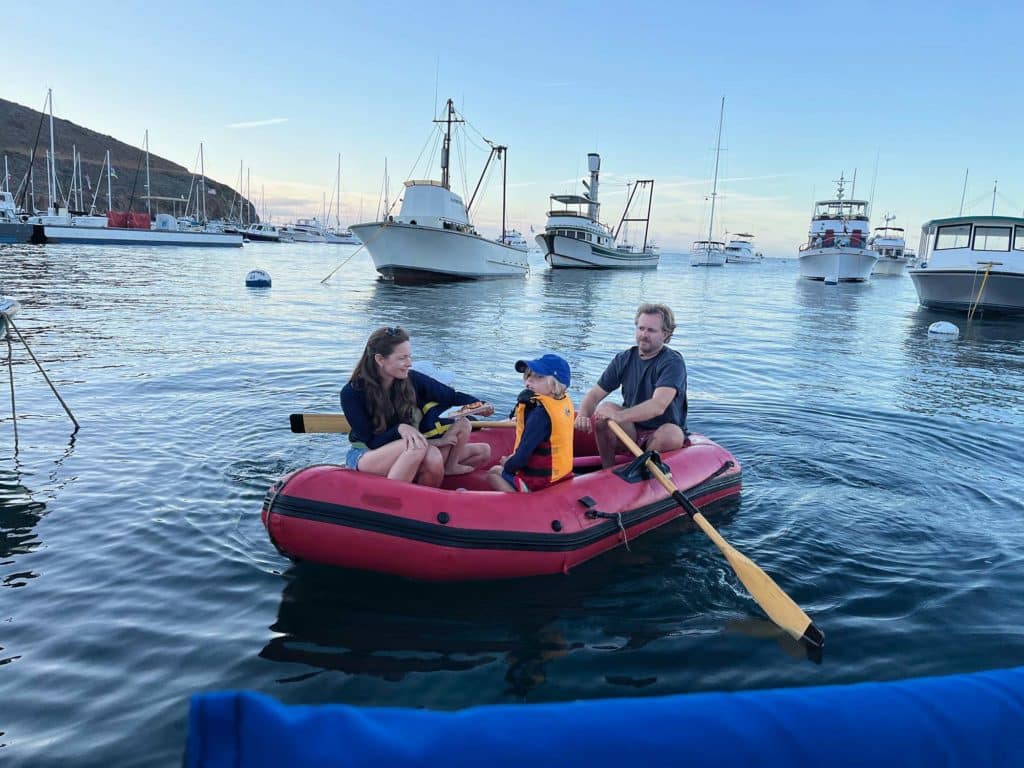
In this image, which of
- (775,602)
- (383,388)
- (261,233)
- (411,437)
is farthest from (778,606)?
(261,233)

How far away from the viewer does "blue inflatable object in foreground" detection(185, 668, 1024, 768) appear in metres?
1.23

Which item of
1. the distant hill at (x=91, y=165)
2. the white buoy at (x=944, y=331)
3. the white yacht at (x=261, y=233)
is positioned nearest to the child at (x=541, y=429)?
the white buoy at (x=944, y=331)

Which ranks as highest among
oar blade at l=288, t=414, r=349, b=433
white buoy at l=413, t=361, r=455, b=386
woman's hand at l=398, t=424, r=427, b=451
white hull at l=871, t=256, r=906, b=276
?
white hull at l=871, t=256, r=906, b=276

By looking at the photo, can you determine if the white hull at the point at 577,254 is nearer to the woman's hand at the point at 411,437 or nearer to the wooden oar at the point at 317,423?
the wooden oar at the point at 317,423

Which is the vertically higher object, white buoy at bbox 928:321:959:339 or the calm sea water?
white buoy at bbox 928:321:959:339

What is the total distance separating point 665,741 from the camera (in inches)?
52.4

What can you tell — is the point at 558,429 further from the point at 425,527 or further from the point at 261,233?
the point at 261,233

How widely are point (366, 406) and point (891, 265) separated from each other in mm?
75227

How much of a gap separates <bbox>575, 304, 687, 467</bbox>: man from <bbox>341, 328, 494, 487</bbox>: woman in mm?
1489

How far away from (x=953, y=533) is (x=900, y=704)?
5029 mm

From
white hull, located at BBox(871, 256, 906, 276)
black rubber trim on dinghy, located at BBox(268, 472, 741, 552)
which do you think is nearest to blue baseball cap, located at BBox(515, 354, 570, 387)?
black rubber trim on dinghy, located at BBox(268, 472, 741, 552)

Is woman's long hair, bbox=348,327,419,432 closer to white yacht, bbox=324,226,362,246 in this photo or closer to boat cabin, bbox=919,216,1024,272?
boat cabin, bbox=919,216,1024,272

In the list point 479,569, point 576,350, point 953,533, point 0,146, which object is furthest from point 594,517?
point 0,146

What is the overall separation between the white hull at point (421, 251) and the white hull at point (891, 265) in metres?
50.8
